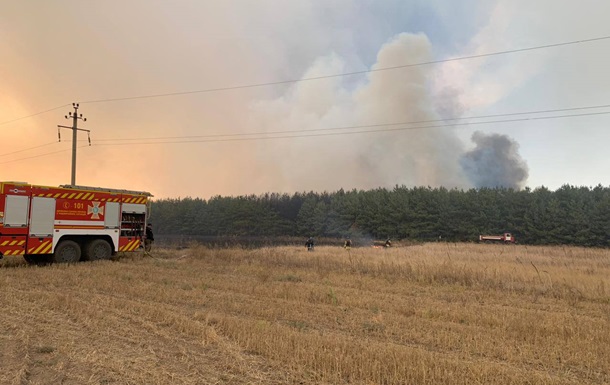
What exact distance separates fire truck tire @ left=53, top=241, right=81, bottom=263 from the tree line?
190 feet

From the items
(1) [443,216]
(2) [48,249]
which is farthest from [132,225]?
(1) [443,216]

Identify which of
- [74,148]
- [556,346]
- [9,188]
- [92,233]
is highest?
[74,148]

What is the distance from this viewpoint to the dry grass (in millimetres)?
5043

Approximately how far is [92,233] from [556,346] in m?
17.8

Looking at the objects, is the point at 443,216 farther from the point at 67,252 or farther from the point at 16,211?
the point at 16,211

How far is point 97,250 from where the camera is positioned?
1812 cm

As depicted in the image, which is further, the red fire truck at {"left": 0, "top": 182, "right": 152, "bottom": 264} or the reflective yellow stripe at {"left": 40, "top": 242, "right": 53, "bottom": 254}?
the reflective yellow stripe at {"left": 40, "top": 242, "right": 53, "bottom": 254}

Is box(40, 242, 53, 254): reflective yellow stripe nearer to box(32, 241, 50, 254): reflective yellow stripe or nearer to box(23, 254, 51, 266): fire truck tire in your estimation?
box(32, 241, 50, 254): reflective yellow stripe

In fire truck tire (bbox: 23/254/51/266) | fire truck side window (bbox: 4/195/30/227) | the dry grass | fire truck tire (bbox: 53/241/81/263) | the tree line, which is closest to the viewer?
the dry grass

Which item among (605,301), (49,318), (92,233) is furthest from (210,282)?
(605,301)

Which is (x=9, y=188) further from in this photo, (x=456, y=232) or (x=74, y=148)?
(x=456, y=232)

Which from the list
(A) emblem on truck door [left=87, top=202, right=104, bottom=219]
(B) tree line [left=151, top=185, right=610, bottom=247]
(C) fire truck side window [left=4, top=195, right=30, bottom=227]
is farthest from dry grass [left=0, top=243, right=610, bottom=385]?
(B) tree line [left=151, top=185, right=610, bottom=247]

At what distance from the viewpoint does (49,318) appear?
755 cm

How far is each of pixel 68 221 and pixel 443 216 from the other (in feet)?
197
